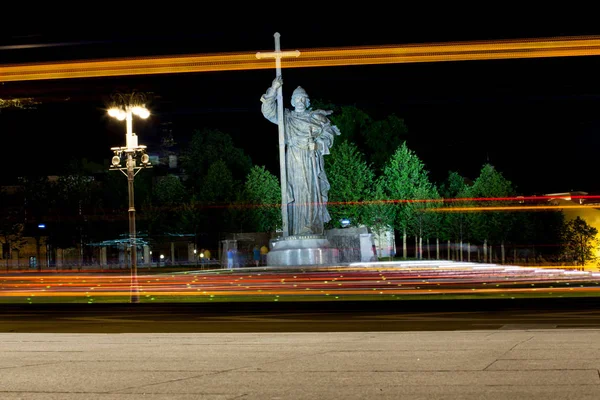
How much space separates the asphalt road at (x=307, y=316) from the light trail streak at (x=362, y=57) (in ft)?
23.5

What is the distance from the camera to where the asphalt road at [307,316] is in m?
17.0

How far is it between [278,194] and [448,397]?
224 ft

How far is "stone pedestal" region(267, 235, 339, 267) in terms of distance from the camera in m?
38.2

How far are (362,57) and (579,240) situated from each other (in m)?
42.2

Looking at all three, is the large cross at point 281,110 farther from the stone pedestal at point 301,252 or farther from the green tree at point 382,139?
the green tree at point 382,139

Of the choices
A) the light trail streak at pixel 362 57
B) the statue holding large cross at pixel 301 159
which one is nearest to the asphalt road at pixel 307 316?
the light trail streak at pixel 362 57

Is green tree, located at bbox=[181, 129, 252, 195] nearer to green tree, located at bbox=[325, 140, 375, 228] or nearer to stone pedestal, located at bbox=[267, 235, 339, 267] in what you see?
green tree, located at bbox=[325, 140, 375, 228]

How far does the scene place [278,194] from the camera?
7550 cm

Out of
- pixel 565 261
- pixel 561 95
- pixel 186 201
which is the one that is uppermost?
pixel 561 95

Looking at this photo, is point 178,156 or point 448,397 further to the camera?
point 178,156

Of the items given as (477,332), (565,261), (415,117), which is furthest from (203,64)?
(415,117)

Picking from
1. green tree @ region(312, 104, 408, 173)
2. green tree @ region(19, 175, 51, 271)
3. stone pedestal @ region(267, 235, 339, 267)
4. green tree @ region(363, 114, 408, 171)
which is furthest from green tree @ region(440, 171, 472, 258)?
stone pedestal @ region(267, 235, 339, 267)

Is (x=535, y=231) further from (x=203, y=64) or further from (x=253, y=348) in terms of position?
(x=253, y=348)

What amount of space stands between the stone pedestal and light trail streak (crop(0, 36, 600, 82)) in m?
10.3
